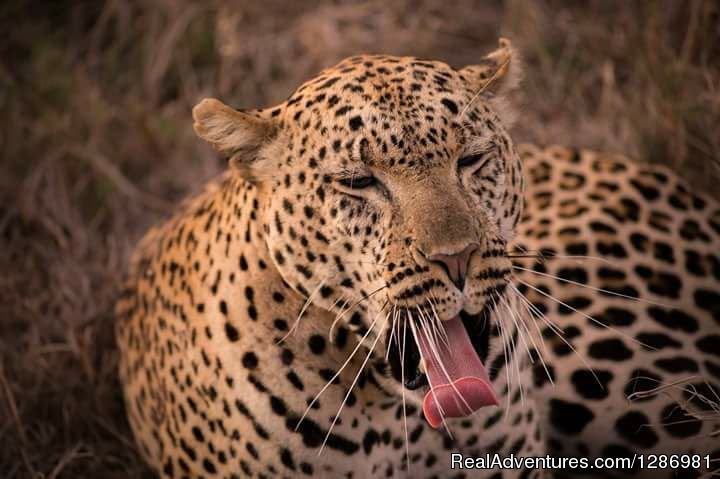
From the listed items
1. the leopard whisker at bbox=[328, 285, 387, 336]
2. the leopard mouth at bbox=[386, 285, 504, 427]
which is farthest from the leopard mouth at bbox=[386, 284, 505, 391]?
the leopard whisker at bbox=[328, 285, 387, 336]

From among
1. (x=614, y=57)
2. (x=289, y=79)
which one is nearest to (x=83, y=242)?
(x=289, y=79)

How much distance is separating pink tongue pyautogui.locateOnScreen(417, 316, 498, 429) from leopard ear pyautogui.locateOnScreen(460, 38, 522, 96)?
89 cm

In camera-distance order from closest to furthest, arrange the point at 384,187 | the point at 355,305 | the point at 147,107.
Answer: the point at 384,187
the point at 355,305
the point at 147,107

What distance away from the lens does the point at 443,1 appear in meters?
7.63

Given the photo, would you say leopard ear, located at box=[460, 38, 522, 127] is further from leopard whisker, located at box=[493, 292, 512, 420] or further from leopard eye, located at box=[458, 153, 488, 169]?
leopard whisker, located at box=[493, 292, 512, 420]

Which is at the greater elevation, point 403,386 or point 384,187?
point 384,187

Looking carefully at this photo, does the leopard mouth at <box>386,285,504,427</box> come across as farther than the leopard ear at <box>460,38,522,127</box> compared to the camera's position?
No

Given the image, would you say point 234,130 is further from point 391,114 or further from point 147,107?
point 147,107

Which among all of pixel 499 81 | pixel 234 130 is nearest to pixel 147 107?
pixel 234 130

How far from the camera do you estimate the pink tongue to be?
125 inches

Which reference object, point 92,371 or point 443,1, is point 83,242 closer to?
point 92,371

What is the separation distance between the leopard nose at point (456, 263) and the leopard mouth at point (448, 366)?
167mm

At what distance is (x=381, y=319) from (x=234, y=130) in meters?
0.84

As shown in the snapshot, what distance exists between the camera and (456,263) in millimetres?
3049
